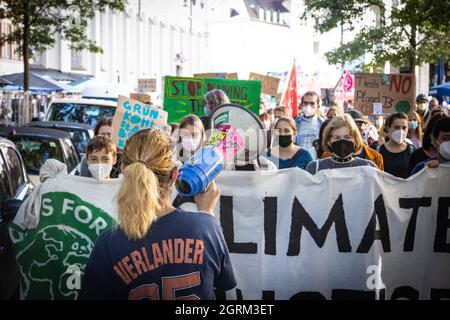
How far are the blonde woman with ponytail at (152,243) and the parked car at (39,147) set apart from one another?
5.90 metres

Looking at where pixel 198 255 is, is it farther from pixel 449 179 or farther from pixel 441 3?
pixel 441 3

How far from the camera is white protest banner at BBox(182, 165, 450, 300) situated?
5.06 meters

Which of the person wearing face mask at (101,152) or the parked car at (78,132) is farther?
the parked car at (78,132)

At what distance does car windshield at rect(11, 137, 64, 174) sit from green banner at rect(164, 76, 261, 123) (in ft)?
6.46

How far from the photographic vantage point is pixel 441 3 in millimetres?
14414

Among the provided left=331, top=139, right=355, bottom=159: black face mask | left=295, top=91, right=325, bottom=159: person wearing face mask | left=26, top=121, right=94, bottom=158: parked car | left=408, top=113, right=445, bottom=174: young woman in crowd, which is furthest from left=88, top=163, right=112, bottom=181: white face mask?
left=26, top=121, right=94, bottom=158: parked car

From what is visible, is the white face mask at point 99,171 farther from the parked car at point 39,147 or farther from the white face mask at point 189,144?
the parked car at point 39,147

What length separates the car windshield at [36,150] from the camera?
8.98 metres

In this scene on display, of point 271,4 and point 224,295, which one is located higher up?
point 271,4

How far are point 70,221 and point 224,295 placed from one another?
3.93 feet

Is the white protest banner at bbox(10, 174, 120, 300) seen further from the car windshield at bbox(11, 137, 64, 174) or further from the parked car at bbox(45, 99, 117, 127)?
the parked car at bbox(45, 99, 117, 127)

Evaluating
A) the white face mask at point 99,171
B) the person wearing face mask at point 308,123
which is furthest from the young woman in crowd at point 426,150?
the person wearing face mask at point 308,123

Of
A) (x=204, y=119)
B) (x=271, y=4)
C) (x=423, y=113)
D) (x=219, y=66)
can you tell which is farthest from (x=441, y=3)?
(x=271, y=4)

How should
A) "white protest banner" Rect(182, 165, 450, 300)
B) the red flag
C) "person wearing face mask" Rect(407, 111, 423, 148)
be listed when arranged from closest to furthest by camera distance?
1. "white protest banner" Rect(182, 165, 450, 300)
2. "person wearing face mask" Rect(407, 111, 423, 148)
3. the red flag
